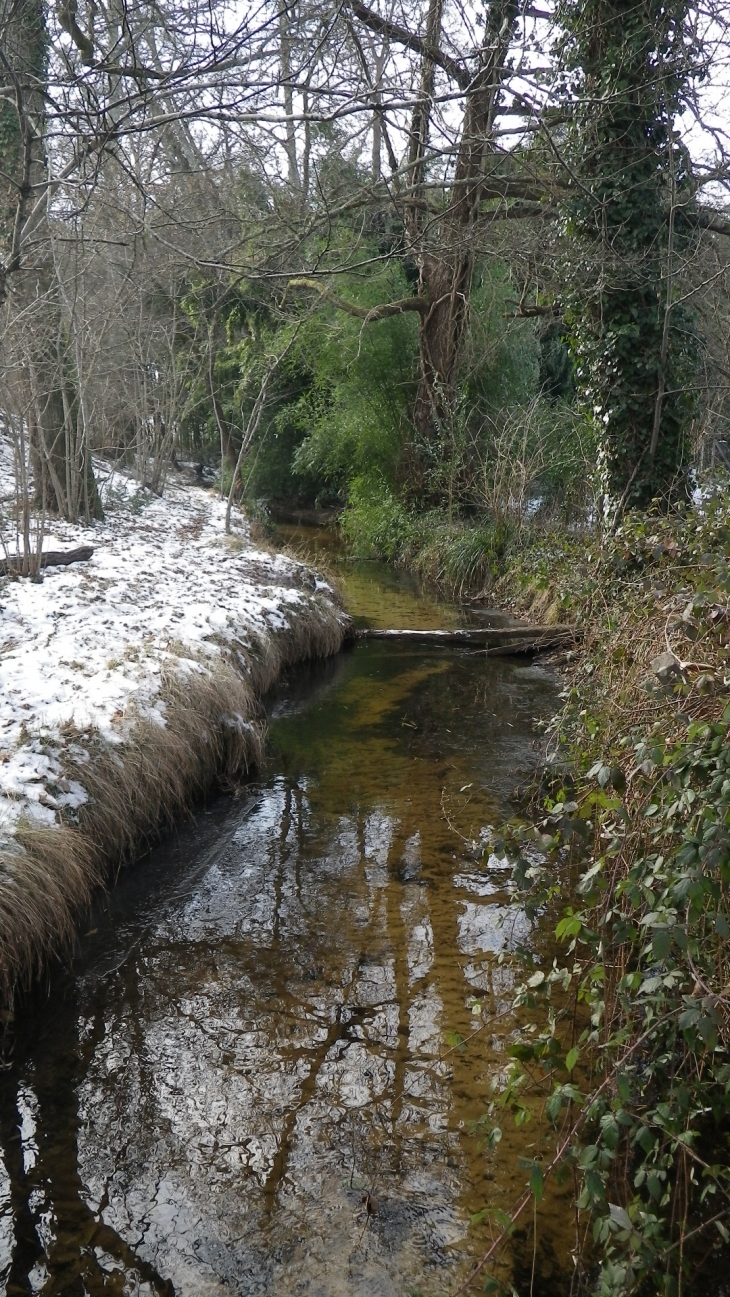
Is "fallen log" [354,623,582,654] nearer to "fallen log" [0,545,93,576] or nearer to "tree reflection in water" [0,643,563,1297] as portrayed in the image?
"fallen log" [0,545,93,576]

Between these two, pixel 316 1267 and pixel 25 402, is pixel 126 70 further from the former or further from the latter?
pixel 25 402

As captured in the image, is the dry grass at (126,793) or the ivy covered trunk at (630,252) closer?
the dry grass at (126,793)

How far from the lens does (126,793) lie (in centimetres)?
494

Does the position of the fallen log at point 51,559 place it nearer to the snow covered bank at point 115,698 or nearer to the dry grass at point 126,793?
the snow covered bank at point 115,698

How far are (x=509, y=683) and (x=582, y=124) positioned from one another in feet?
16.0

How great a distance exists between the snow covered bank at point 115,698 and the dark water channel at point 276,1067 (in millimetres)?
315

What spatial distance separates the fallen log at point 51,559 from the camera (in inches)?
328

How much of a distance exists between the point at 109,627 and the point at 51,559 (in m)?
2.48

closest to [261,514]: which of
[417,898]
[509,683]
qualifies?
[509,683]

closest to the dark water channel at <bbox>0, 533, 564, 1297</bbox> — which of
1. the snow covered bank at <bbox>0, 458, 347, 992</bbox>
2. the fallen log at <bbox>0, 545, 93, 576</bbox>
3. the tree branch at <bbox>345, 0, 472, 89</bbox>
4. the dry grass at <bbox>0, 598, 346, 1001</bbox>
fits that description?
the dry grass at <bbox>0, 598, 346, 1001</bbox>

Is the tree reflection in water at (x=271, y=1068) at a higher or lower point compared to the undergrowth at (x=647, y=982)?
lower

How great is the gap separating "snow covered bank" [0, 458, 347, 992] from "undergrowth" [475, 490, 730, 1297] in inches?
84.6

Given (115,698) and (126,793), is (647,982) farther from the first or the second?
(115,698)

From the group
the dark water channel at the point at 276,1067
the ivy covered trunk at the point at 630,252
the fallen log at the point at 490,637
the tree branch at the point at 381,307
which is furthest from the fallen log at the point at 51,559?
the tree branch at the point at 381,307
